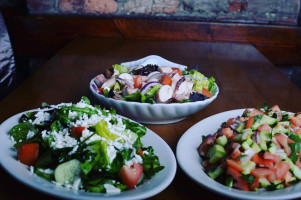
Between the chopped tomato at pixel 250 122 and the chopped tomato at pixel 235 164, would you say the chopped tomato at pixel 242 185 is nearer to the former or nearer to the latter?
the chopped tomato at pixel 235 164

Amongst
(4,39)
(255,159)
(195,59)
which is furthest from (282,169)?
(4,39)

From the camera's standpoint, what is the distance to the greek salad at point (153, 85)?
1.28m

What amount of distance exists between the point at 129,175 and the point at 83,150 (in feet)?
0.44

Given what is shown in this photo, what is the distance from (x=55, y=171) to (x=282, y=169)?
568mm

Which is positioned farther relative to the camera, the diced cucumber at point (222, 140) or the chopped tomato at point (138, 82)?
the chopped tomato at point (138, 82)

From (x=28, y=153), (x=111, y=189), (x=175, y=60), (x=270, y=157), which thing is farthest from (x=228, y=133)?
(x=175, y=60)

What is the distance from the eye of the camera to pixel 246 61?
246cm

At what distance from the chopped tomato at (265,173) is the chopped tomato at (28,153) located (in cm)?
56

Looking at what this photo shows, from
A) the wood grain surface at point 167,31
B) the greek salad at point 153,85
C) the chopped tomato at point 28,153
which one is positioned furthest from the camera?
the wood grain surface at point 167,31

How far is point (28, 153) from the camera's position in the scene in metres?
0.91

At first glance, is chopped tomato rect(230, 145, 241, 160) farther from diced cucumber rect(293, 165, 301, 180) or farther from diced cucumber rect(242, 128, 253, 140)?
diced cucumber rect(293, 165, 301, 180)

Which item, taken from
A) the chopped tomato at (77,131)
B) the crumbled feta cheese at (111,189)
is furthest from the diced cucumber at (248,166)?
the chopped tomato at (77,131)

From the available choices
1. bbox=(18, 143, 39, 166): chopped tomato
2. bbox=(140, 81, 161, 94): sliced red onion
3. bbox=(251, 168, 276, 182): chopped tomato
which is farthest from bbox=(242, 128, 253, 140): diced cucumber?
bbox=(18, 143, 39, 166): chopped tomato

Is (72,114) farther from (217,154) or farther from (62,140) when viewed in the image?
(217,154)
